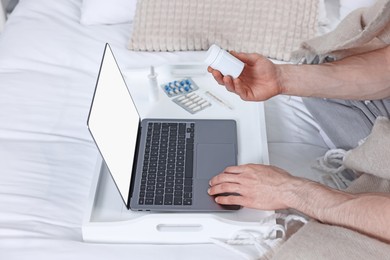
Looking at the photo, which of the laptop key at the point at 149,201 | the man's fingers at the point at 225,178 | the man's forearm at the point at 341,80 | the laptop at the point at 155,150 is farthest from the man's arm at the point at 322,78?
the laptop key at the point at 149,201

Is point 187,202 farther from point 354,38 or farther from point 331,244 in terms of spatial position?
point 354,38

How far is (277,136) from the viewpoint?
Answer: 4.23 ft

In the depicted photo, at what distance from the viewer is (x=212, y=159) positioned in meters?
1.14

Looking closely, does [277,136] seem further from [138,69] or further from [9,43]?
[9,43]

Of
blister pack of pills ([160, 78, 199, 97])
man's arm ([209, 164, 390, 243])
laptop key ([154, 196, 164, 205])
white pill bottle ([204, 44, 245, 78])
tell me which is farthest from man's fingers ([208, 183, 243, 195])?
blister pack of pills ([160, 78, 199, 97])

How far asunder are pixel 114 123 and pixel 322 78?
1.66ft

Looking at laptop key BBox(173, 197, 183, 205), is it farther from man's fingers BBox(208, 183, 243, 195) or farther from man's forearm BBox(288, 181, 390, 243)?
man's forearm BBox(288, 181, 390, 243)

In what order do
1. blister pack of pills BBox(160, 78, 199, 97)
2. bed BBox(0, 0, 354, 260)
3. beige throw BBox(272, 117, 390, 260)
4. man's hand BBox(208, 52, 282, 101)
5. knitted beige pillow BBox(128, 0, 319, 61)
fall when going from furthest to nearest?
knitted beige pillow BBox(128, 0, 319, 61), blister pack of pills BBox(160, 78, 199, 97), man's hand BBox(208, 52, 282, 101), bed BBox(0, 0, 354, 260), beige throw BBox(272, 117, 390, 260)

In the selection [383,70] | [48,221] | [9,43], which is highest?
[383,70]

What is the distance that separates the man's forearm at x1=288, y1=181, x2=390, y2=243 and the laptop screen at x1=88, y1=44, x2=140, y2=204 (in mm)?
324

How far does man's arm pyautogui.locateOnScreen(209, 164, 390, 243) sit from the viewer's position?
0.92 metres

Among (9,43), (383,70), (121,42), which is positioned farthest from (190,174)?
(9,43)

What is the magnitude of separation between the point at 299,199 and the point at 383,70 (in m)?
0.45

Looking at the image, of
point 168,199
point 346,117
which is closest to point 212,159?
point 168,199
